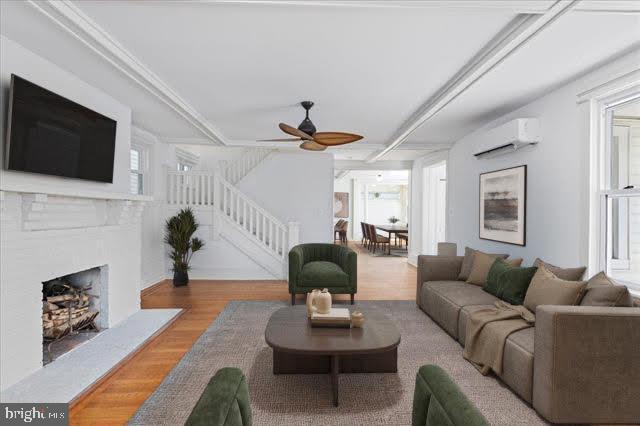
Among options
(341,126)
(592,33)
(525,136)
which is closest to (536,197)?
(525,136)

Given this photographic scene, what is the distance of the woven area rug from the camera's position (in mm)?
2078

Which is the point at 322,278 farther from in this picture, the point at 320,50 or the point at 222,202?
the point at 222,202

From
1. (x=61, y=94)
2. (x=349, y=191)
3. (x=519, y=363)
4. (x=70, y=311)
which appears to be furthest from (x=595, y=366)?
(x=349, y=191)

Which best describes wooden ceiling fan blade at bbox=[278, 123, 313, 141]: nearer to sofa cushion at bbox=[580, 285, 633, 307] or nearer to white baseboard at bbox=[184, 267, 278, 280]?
sofa cushion at bbox=[580, 285, 633, 307]

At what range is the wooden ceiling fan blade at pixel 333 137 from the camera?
10.9 ft

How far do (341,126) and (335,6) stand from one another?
289 cm

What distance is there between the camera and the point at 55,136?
8.73 ft

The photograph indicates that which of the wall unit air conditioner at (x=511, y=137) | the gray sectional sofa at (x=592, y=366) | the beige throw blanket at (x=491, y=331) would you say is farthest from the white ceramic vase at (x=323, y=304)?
the wall unit air conditioner at (x=511, y=137)

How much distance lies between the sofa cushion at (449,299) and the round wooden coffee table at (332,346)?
907 mm

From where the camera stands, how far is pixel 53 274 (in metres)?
2.78

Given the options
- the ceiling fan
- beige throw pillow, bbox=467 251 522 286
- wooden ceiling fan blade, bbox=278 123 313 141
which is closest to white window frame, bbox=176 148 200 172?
the ceiling fan

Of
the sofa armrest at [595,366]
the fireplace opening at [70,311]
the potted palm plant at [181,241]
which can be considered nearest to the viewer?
the sofa armrest at [595,366]

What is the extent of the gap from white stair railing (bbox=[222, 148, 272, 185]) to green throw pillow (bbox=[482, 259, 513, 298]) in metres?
4.73

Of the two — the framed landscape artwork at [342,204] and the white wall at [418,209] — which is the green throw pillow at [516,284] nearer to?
the white wall at [418,209]
